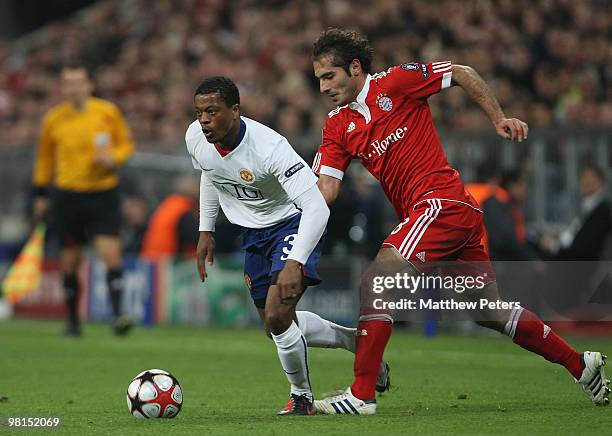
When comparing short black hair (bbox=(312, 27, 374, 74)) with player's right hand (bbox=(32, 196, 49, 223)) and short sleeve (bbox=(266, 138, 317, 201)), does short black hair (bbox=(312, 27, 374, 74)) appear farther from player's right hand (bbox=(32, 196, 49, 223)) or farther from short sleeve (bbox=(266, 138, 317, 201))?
player's right hand (bbox=(32, 196, 49, 223))

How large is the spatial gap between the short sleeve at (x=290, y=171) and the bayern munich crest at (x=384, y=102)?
731 mm

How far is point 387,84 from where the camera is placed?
666 cm

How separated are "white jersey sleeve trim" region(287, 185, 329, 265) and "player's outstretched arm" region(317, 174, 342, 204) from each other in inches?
24.6

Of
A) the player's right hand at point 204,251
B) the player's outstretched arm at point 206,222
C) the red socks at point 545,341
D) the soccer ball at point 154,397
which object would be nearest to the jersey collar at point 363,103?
the player's outstretched arm at point 206,222

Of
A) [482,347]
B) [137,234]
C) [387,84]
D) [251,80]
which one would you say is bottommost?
[482,347]

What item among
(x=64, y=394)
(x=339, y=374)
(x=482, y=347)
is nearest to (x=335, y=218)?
(x=482, y=347)

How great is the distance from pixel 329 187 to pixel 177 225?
30.7ft

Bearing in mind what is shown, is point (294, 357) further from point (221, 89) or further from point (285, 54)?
point (285, 54)

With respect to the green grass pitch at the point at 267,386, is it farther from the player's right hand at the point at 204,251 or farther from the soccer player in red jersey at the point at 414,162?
the player's right hand at the point at 204,251

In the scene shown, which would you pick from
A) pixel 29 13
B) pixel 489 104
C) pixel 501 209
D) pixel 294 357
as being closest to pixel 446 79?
pixel 489 104

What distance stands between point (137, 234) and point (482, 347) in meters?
7.07

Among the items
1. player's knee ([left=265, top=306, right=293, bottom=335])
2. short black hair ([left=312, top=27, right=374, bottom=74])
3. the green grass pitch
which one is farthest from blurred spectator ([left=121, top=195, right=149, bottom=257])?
player's knee ([left=265, top=306, right=293, bottom=335])

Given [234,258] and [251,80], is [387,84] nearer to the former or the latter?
[234,258]

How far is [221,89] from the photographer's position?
6.08 metres
